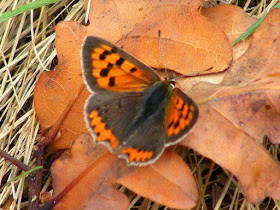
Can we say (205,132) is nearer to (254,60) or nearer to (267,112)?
(267,112)

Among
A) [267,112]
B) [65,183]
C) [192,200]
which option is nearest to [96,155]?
[65,183]

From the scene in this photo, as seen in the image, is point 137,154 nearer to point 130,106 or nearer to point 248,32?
point 130,106

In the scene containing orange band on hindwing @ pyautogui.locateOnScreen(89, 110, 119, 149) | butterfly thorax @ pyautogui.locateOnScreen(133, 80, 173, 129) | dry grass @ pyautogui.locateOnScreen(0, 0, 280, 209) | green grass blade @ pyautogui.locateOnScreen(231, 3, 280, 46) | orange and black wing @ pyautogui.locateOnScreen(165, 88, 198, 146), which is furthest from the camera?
dry grass @ pyautogui.locateOnScreen(0, 0, 280, 209)

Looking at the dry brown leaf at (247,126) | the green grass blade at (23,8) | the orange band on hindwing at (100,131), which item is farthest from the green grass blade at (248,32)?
the green grass blade at (23,8)

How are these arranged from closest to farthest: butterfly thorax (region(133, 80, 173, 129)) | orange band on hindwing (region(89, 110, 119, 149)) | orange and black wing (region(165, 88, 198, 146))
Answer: orange and black wing (region(165, 88, 198, 146)), orange band on hindwing (region(89, 110, 119, 149)), butterfly thorax (region(133, 80, 173, 129))

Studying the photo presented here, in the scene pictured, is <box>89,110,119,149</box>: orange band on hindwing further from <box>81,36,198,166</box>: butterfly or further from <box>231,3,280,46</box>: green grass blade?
<box>231,3,280,46</box>: green grass blade

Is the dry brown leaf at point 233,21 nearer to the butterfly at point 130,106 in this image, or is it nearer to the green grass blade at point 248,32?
the green grass blade at point 248,32

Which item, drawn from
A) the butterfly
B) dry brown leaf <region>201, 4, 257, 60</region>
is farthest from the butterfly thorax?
dry brown leaf <region>201, 4, 257, 60</region>

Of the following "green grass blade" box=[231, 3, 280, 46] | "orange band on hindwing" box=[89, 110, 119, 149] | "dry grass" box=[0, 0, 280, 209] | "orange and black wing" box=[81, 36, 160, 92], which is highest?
"green grass blade" box=[231, 3, 280, 46]
